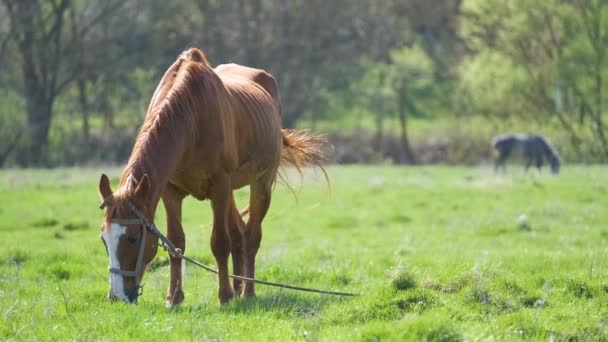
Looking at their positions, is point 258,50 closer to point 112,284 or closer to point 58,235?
point 58,235

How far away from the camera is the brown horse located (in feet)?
21.3

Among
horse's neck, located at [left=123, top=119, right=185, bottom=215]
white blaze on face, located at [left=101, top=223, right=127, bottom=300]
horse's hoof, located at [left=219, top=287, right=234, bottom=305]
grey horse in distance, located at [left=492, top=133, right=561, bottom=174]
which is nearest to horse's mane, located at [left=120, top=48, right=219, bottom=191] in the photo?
horse's neck, located at [left=123, top=119, right=185, bottom=215]

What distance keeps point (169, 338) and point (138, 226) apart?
1.17m

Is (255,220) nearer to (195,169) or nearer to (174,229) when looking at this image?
(174,229)

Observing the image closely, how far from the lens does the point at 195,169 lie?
7.39 m

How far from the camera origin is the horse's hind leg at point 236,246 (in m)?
8.19

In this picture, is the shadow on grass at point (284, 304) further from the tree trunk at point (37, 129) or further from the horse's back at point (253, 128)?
the tree trunk at point (37, 129)

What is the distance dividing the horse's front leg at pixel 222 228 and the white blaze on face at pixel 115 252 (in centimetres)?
121

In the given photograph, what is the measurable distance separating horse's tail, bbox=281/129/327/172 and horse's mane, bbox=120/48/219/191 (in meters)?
2.39

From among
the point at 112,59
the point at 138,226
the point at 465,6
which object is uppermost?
the point at 465,6

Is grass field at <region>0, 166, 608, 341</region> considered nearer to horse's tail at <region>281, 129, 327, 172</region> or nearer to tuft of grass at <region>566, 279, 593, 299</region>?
tuft of grass at <region>566, 279, 593, 299</region>

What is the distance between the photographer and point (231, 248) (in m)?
8.21

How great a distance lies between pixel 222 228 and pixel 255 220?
126 centimetres

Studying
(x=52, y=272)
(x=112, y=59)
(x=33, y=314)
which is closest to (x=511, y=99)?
(x=112, y=59)
